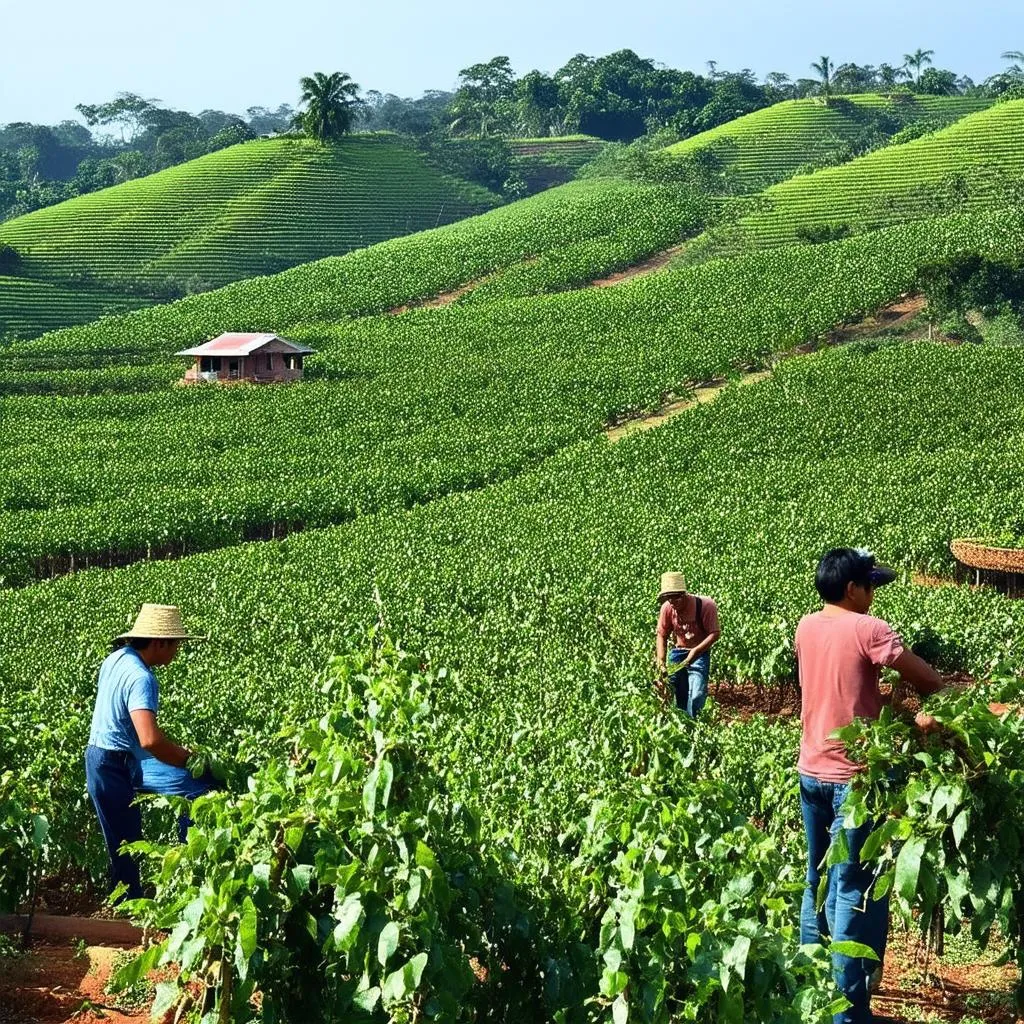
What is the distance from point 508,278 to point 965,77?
103733mm

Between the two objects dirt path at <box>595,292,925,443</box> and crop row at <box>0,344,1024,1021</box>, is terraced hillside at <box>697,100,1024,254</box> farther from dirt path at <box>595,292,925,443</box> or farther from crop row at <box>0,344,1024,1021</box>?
crop row at <box>0,344,1024,1021</box>

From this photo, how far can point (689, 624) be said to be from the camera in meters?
12.8

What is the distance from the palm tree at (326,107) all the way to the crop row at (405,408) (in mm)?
44861

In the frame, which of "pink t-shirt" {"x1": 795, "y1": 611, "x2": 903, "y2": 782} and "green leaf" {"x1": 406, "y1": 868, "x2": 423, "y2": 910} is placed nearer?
"green leaf" {"x1": 406, "y1": 868, "x2": 423, "y2": 910}

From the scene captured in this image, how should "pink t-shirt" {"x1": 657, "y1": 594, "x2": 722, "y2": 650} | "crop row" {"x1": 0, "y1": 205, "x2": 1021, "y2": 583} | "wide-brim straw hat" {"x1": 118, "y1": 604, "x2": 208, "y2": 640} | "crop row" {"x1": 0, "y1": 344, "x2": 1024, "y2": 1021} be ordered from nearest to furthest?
"crop row" {"x1": 0, "y1": 344, "x2": 1024, "y2": 1021}
"wide-brim straw hat" {"x1": 118, "y1": 604, "x2": 208, "y2": 640}
"pink t-shirt" {"x1": 657, "y1": 594, "x2": 722, "y2": 650}
"crop row" {"x1": 0, "y1": 205, "x2": 1021, "y2": 583}

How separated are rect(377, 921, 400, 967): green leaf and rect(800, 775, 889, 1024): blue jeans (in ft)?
6.80

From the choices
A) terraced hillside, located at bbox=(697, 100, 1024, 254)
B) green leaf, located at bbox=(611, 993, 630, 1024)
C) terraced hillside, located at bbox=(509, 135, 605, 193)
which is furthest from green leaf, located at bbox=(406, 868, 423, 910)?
terraced hillside, located at bbox=(509, 135, 605, 193)

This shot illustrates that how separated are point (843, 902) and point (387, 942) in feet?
7.85

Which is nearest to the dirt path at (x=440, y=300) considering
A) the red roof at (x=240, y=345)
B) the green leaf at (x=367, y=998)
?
the red roof at (x=240, y=345)

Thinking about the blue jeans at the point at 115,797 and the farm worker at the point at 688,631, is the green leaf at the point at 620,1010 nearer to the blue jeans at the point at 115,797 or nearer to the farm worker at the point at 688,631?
the blue jeans at the point at 115,797

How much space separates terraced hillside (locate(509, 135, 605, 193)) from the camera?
115 meters

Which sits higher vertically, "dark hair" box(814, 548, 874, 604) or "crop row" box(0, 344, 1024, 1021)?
"dark hair" box(814, 548, 874, 604)

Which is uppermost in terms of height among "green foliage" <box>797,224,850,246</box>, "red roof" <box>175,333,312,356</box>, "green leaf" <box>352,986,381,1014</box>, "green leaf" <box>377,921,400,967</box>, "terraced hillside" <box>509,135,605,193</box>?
"terraced hillside" <box>509,135,605,193</box>

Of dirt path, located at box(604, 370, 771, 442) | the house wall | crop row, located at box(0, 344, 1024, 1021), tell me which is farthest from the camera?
the house wall
